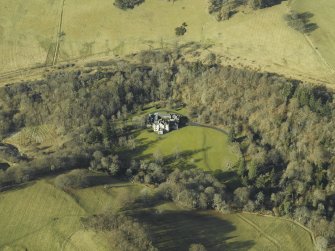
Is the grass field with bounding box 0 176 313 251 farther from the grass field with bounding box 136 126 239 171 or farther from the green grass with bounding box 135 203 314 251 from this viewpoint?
the grass field with bounding box 136 126 239 171

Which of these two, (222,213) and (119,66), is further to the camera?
(119,66)

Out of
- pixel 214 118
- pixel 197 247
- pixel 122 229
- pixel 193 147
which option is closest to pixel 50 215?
pixel 122 229

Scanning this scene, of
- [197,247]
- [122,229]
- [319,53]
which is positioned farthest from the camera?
[319,53]

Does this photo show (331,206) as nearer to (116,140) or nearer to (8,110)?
(116,140)

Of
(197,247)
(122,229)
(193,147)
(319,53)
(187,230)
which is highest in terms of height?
(319,53)

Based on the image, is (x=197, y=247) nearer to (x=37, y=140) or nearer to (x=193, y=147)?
(x=193, y=147)

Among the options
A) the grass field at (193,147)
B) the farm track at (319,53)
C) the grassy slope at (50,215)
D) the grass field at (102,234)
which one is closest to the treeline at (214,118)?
the grass field at (193,147)

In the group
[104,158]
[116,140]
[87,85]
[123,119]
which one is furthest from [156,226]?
[87,85]
